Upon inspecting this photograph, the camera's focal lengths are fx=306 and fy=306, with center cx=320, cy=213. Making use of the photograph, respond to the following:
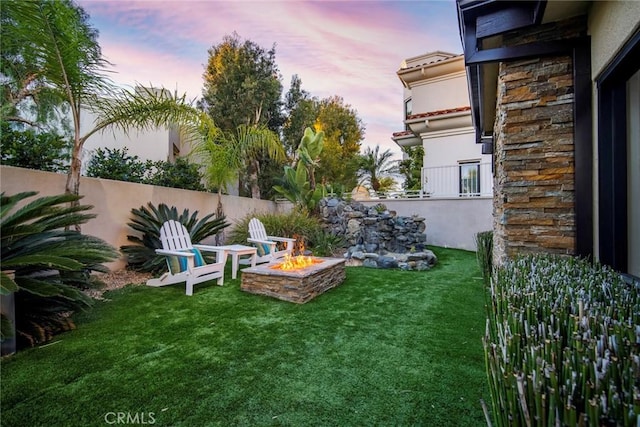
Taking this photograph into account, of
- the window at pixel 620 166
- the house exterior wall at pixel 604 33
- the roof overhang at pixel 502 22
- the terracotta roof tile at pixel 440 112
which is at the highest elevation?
the terracotta roof tile at pixel 440 112

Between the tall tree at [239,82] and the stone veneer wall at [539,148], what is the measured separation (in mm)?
12822

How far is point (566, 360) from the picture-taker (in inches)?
40.4

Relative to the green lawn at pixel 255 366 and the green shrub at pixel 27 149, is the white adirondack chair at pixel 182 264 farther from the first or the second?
the green shrub at pixel 27 149

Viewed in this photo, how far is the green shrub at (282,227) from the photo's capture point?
30.4 ft

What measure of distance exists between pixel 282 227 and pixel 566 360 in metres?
8.67

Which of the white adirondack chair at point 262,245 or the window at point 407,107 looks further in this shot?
the window at point 407,107

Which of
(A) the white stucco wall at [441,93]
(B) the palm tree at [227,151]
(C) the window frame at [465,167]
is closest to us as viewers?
(B) the palm tree at [227,151]

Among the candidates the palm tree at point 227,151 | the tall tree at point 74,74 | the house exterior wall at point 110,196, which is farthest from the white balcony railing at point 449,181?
the tall tree at point 74,74

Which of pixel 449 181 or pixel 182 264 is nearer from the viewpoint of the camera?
pixel 182 264

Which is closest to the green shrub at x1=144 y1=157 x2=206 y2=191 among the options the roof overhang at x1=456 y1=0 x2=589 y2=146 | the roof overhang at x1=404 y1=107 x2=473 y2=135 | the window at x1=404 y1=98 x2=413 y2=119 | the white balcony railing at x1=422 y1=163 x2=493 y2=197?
the roof overhang at x1=456 y1=0 x2=589 y2=146

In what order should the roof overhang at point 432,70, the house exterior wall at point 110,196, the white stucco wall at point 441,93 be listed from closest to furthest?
the house exterior wall at point 110,196, the roof overhang at point 432,70, the white stucco wall at point 441,93

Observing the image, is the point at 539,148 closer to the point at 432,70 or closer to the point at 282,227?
the point at 282,227

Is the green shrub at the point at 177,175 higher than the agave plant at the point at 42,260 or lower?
higher

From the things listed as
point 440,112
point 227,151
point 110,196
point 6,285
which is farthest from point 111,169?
point 440,112
